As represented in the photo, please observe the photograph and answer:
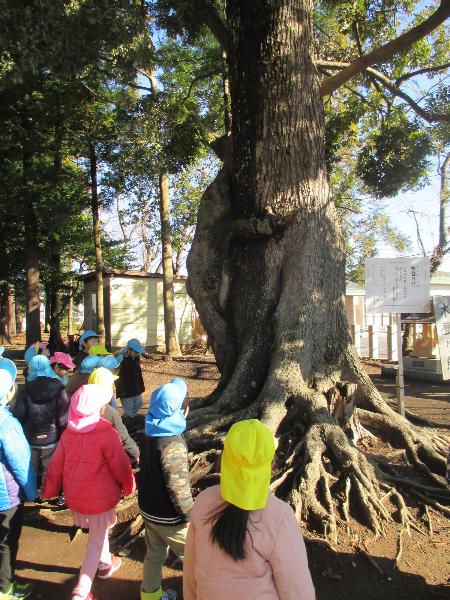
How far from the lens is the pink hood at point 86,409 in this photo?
3.34 m

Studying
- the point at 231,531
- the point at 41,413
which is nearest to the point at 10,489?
the point at 41,413

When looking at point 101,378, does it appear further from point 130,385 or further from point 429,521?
point 130,385

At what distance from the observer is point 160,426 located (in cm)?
303

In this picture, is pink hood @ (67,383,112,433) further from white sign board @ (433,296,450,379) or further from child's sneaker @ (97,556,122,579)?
white sign board @ (433,296,450,379)

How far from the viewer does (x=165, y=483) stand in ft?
9.63

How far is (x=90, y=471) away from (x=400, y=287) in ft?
15.5

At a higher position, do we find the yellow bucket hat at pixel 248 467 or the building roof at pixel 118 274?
the building roof at pixel 118 274

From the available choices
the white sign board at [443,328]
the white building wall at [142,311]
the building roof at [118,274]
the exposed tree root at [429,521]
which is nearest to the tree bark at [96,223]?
the building roof at [118,274]

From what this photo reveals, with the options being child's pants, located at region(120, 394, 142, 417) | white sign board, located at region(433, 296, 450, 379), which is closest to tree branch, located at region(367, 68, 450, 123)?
white sign board, located at region(433, 296, 450, 379)

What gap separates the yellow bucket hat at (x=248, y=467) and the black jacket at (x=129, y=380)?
17.7ft

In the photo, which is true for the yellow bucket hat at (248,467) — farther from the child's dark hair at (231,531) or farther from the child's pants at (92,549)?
the child's pants at (92,549)

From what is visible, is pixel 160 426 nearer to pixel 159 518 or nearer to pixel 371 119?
pixel 159 518

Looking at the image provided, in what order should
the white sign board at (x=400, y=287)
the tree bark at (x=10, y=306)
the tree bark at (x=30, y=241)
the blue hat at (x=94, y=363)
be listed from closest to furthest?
the blue hat at (x=94, y=363) → the white sign board at (x=400, y=287) → the tree bark at (x=30, y=241) → the tree bark at (x=10, y=306)

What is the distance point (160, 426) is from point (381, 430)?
360 centimetres
